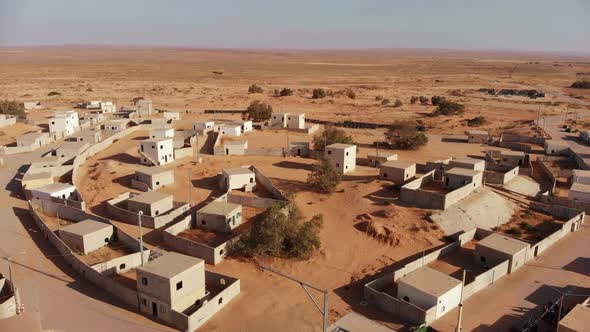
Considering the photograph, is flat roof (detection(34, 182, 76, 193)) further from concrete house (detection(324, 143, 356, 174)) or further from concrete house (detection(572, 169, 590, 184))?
concrete house (detection(572, 169, 590, 184))

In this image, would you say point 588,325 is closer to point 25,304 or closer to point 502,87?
point 25,304

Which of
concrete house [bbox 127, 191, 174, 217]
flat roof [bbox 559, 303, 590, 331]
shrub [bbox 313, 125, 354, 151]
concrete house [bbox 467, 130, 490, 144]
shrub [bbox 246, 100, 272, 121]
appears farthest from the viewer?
shrub [bbox 246, 100, 272, 121]

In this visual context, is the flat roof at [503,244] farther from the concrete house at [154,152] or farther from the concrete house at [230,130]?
the concrete house at [230,130]

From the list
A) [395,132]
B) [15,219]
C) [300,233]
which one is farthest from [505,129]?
[15,219]

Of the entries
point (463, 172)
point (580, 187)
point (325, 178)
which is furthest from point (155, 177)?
point (580, 187)

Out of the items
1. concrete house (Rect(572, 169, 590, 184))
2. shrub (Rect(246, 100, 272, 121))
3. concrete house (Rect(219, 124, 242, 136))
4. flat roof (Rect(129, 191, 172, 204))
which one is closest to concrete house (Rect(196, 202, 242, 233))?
flat roof (Rect(129, 191, 172, 204))

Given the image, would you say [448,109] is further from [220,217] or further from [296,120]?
[220,217]
